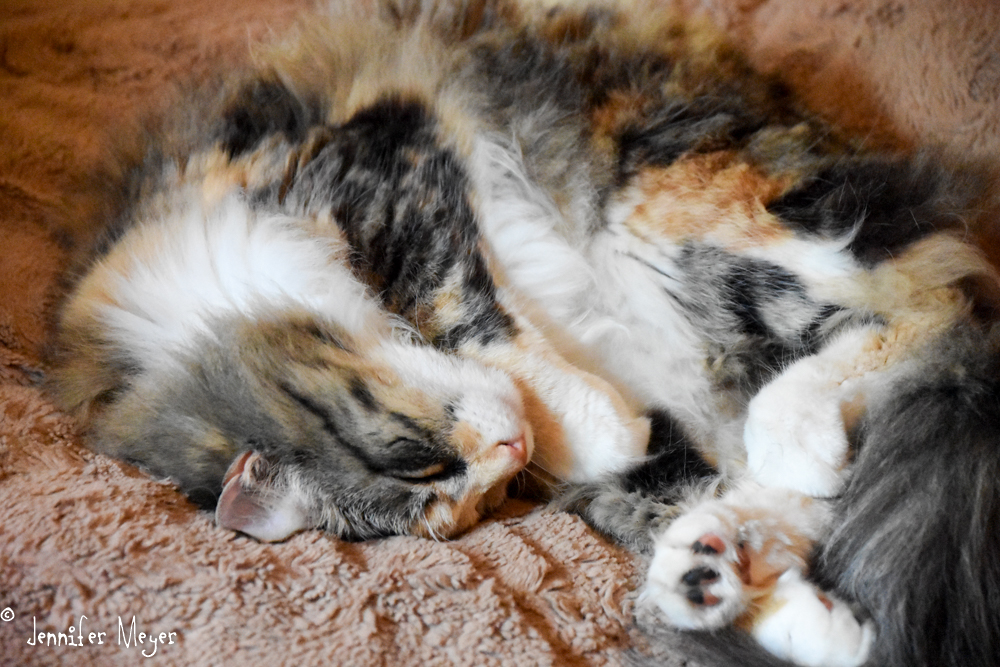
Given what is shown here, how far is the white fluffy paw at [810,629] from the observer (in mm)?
1001

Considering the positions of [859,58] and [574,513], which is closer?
[574,513]

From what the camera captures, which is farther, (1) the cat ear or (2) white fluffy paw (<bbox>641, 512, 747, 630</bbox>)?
(1) the cat ear

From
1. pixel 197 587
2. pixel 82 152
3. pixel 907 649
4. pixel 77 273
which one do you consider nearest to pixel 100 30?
pixel 82 152

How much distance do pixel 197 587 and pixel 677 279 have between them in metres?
1.00

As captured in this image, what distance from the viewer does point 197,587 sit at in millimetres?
1044

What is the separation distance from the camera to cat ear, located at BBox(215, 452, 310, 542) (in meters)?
1.17

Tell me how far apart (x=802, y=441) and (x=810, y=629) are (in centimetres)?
29

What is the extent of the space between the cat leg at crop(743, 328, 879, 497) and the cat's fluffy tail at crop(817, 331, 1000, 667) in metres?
0.04

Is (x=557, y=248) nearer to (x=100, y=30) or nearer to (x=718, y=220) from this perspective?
(x=718, y=220)

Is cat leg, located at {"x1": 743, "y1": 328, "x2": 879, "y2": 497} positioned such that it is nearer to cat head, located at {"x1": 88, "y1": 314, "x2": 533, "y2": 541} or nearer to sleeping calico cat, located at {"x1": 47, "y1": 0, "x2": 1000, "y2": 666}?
sleeping calico cat, located at {"x1": 47, "y1": 0, "x2": 1000, "y2": 666}

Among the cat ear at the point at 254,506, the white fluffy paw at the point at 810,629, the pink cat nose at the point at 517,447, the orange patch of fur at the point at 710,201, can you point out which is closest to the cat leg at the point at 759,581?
the white fluffy paw at the point at 810,629
